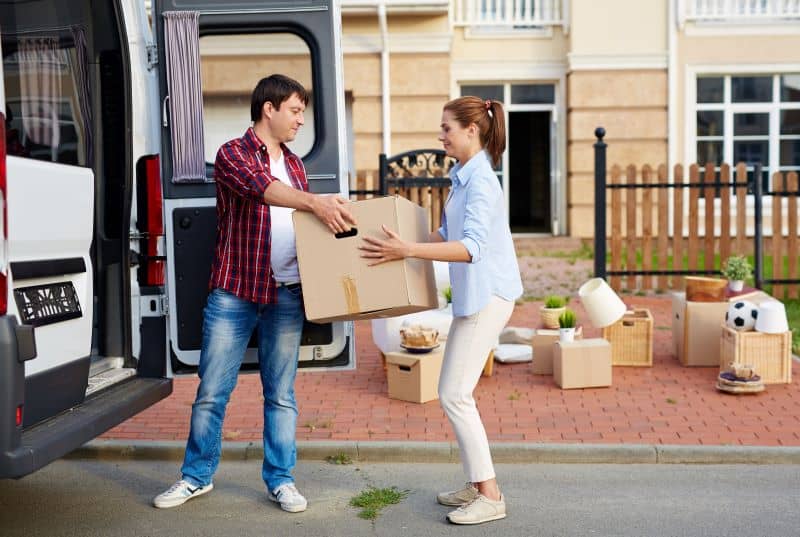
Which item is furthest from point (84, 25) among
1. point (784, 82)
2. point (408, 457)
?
point (784, 82)

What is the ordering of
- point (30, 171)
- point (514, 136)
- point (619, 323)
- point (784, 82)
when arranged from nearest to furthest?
point (30, 171) < point (619, 323) < point (784, 82) < point (514, 136)

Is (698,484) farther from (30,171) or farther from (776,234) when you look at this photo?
(776,234)

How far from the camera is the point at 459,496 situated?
507 centimetres

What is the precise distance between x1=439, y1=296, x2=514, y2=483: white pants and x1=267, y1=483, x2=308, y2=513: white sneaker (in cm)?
87

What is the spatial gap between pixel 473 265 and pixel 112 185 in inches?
79.8

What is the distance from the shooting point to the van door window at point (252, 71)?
5.33 m

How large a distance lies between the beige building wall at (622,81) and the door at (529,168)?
13.5 ft

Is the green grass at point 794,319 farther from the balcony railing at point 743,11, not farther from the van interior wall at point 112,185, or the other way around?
the balcony railing at point 743,11

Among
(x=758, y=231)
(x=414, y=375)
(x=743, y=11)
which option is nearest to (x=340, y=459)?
(x=414, y=375)

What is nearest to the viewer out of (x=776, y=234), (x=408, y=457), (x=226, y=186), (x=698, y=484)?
(x=226, y=186)

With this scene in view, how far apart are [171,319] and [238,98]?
2.30 meters

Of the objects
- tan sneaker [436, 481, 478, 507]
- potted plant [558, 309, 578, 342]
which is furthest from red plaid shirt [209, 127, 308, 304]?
potted plant [558, 309, 578, 342]

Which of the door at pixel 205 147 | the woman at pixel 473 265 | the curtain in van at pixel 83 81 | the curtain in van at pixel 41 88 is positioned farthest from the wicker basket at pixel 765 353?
the curtain in van at pixel 41 88

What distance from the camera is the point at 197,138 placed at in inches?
200
